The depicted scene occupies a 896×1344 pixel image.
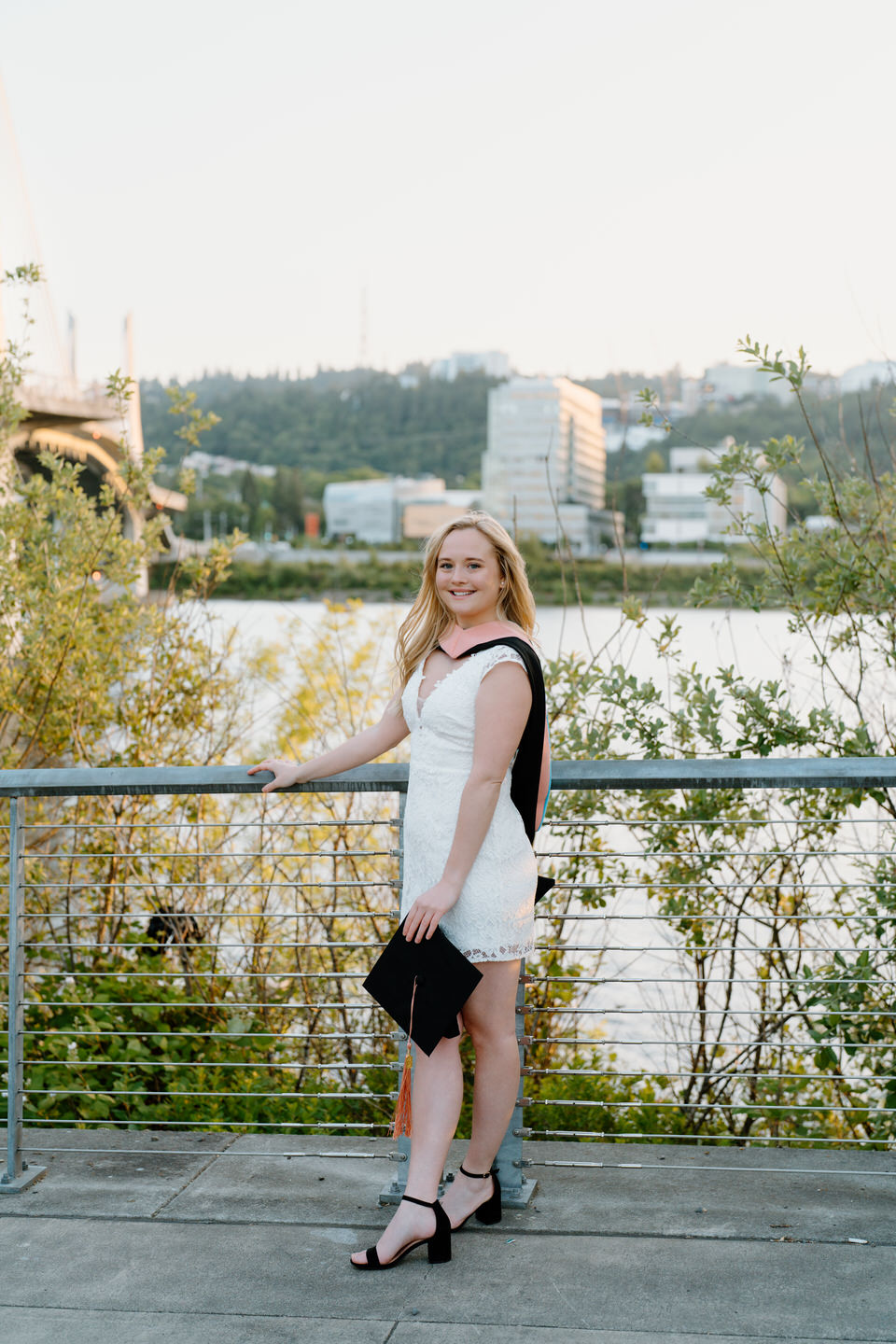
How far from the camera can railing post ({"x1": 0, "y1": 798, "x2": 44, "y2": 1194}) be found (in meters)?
2.88

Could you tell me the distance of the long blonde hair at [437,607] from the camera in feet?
8.63

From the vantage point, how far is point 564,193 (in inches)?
575

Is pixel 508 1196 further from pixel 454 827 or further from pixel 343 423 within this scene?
pixel 343 423

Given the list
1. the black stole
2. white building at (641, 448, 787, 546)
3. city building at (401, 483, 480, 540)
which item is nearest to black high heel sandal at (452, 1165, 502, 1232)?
the black stole

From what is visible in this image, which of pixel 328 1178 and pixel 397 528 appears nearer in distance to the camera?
pixel 328 1178

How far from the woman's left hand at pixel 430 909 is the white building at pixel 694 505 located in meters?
2.47

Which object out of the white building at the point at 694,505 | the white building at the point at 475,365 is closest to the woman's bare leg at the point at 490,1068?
the white building at the point at 694,505

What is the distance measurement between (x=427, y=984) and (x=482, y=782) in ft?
1.43

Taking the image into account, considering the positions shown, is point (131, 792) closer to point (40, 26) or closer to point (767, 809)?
point (767, 809)

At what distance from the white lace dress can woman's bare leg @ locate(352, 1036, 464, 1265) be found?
0.25m

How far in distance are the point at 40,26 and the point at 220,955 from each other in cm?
1238

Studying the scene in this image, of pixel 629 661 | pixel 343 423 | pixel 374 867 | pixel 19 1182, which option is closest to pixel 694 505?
pixel 629 661

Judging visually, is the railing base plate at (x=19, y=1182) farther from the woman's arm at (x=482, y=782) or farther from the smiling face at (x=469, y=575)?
the smiling face at (x=469, y=575)

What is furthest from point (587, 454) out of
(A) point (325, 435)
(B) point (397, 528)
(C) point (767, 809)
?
(A) point (325, 435)
